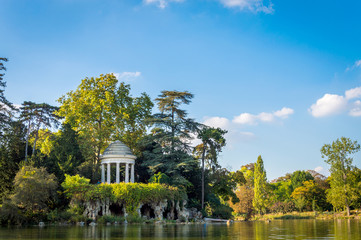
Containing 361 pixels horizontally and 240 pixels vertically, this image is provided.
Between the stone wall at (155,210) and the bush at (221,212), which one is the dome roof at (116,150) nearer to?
the stone wall at (155,210)

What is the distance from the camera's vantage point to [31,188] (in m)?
29.7

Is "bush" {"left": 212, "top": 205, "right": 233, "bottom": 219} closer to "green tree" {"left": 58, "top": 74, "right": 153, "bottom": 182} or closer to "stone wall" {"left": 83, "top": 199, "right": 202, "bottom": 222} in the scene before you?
"stone wall" {"left": 83, "top": 199, "right": 202, "bottom": 222}

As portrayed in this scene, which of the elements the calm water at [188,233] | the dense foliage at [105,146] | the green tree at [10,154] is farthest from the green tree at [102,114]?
the calm water at [188,233]

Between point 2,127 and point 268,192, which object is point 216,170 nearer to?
point 268,192

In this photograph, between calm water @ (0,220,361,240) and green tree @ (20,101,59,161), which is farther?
green tree @ (20,101,59,161)

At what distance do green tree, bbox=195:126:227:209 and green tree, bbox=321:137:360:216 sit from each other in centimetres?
1686

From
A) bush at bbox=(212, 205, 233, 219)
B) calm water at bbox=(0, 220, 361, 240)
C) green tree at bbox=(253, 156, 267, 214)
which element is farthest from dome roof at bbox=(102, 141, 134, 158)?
green tree at bbox=(253, 156, 267, 214)

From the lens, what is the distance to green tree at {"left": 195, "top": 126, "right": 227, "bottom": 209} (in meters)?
44.5

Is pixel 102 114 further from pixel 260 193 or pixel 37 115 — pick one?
pixel 260 193

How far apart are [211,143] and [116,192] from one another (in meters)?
15.5

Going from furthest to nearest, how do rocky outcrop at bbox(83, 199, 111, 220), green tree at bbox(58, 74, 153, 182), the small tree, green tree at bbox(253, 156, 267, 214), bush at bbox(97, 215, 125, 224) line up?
1. green tree at bbox(253, 156, 267, 214)
2. green tree at bbox(58, 74, 153, 182)
3. rocky outcrop at bbox(83, 199, 111, 220)
4. bush at bbox(97, 215, 125, 224)
5. the small tree

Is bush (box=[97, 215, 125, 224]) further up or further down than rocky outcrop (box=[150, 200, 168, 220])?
further down

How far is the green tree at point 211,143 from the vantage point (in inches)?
1751

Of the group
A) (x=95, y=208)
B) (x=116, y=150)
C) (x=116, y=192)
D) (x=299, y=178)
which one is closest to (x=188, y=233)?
(x=116, y=192)
